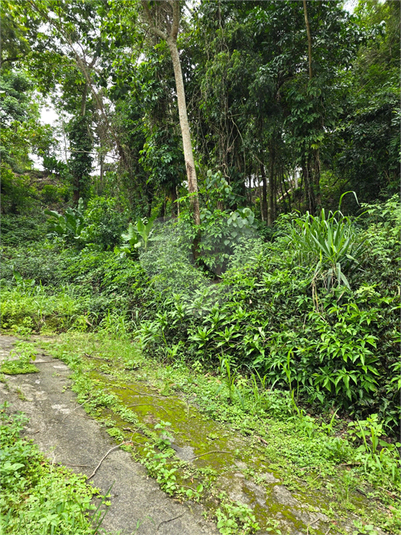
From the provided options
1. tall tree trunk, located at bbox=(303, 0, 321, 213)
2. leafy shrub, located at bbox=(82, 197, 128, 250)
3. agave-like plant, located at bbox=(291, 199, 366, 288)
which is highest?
tall tree trunk, located at bbox=(303, 0, 321, 213)

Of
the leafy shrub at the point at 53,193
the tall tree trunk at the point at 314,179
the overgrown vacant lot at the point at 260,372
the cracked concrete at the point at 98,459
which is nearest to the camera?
the cracked concrete at the point at 98,459

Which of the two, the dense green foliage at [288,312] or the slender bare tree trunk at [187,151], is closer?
the dense green foliage at [288,312]

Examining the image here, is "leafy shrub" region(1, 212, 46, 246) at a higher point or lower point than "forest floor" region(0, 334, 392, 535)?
higher

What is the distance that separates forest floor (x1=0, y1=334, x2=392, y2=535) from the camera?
50.4 inches

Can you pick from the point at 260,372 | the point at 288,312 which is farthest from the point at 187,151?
the point at 260,372

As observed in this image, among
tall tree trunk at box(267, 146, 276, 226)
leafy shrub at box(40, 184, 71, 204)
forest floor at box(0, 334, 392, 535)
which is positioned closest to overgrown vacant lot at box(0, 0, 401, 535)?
forest floor at box(0, 334, 392, 535)

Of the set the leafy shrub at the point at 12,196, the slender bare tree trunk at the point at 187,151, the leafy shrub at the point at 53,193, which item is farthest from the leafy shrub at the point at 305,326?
the leafy shrub at the point at 53,193

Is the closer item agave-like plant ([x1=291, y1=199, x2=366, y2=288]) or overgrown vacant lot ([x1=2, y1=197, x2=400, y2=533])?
overgrown vacant lot ([x1=2, y1=197, x2=400, y2=533])

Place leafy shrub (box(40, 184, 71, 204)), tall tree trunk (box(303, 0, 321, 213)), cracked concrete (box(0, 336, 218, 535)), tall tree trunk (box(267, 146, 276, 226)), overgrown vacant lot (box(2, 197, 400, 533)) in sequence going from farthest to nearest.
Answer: leafy shrub (box(40, 184, 71, 204)), tall tree trunk (box(267, 146, 276, 226)), tall tree trunk (box(303, 0, 321, 213)), overgrown vacant lot (box(2, 197, 400, 533)), cracked concrete (box(0, 336, 218, 535))

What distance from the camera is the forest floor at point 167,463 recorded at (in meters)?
1.28

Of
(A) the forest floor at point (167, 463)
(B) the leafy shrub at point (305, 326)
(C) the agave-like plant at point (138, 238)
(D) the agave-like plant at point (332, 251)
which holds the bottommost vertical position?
(A) the forest floor at point (167, 463)

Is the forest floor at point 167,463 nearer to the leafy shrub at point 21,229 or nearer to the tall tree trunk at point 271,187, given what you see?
the tall tree trunk at point 271,187

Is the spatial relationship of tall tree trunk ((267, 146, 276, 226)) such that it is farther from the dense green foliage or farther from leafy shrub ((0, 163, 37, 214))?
leafy shrub ((0, 163, 37, 214))

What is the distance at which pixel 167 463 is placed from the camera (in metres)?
1.57
